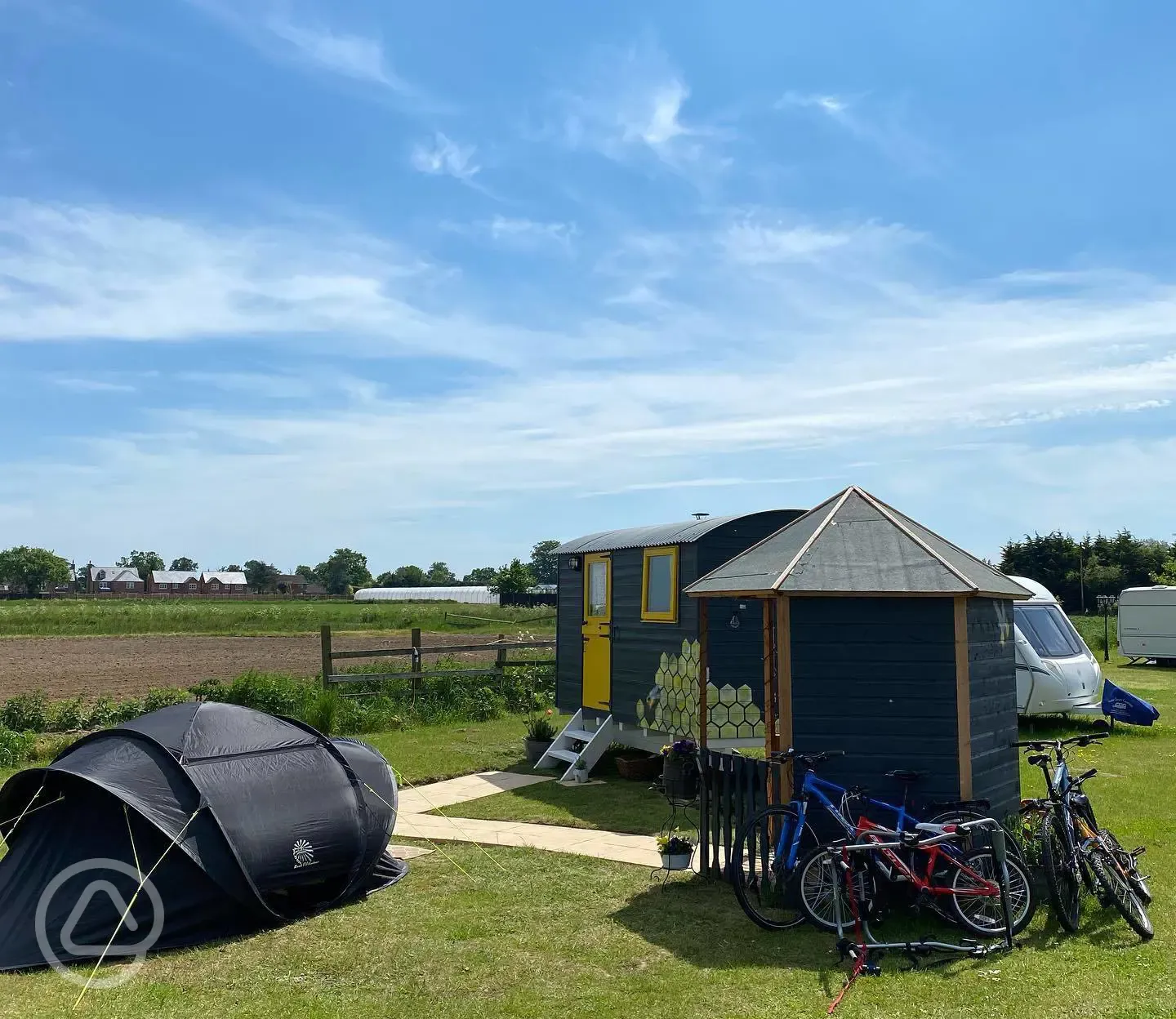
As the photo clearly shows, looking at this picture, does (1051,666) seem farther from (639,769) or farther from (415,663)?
(415,663)

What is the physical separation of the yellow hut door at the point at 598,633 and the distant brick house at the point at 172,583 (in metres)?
121

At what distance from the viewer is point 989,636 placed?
6965mm

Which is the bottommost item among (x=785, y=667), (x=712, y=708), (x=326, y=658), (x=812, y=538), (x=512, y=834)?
(x=512, y=834)

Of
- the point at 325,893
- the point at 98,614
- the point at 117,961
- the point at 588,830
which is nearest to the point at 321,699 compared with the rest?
the point at 588,830

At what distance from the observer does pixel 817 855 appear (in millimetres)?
5906

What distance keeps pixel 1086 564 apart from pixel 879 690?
181 feet

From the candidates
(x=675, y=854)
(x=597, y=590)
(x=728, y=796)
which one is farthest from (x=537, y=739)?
(x=728, y=796)

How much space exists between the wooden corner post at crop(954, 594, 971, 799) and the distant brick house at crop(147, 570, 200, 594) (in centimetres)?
12713

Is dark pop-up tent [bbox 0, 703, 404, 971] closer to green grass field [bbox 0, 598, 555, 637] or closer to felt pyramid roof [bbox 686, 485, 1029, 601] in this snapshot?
felt pyramid roof [bbox 686, 485, 1029, 601]

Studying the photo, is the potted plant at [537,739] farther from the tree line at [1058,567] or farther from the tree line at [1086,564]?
the tree line at [1086,564]

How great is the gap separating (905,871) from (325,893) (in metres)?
3.83

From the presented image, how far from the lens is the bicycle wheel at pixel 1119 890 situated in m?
5.84

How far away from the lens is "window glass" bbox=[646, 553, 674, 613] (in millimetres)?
10883

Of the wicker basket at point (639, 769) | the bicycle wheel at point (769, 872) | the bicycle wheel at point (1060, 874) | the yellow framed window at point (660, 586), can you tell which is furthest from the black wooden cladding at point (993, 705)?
the wicker basket at point (639, 769)
